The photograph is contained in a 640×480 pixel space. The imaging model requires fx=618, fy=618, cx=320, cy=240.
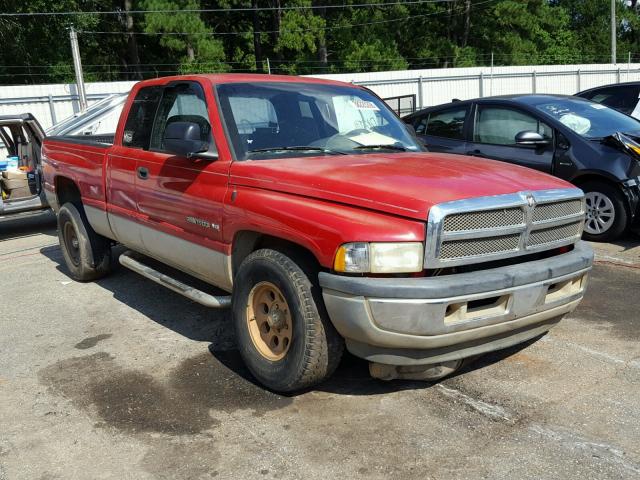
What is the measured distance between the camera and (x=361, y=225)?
10.3 ft

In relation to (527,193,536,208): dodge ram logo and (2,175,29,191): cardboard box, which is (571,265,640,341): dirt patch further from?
(2,175,29,191): cardboard box

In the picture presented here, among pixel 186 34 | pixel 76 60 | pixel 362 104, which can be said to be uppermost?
pixel 186 34

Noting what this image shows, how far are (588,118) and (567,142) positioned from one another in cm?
58

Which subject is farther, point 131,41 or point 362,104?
point 131,41

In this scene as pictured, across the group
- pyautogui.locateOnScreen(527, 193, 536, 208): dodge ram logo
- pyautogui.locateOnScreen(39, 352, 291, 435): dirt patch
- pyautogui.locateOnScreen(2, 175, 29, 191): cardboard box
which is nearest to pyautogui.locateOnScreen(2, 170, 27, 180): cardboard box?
pyautogui.locateOnScreen(2, 175, 29, 191): cardboard box

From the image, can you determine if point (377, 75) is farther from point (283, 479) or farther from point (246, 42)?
point (283, 479)

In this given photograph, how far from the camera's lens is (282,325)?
11.9 feet

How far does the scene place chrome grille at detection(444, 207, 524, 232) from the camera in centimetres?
311

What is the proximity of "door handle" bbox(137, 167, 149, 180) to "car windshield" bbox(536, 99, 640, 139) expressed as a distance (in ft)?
15.8

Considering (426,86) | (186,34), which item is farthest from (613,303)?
(186,34)

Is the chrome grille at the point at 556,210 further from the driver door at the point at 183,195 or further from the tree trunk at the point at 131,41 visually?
the tree trunk at the point at 131,41

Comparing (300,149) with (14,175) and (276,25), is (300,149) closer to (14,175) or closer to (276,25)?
(14,175)

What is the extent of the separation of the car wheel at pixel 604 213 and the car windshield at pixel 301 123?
10.3 feet

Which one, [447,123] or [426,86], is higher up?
[426,86]
